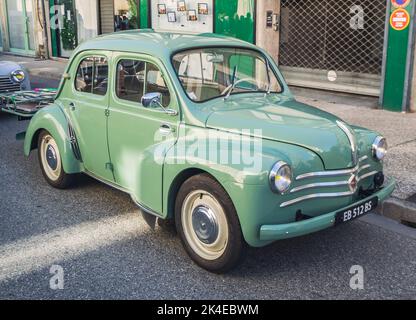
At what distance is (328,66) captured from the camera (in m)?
11.0

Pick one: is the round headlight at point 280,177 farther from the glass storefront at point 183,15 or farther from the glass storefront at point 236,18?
the glass storefront at point 183,15

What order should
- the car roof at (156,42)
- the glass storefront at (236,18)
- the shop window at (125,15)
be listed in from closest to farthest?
the car roof at (156,42) < the glass storefront at (236,18) < the shop window at (125,15)

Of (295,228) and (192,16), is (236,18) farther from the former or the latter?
(295,228)

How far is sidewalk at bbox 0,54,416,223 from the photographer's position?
5.03 meters

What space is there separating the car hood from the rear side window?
4.26 feet

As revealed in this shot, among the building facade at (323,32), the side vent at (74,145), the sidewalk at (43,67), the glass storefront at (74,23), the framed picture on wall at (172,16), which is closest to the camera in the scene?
the side vent at (74,145)

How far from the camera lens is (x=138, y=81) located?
4699 mm

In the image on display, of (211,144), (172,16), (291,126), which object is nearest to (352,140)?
(291,126)

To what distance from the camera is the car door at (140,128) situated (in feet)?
14.0

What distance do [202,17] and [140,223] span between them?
9100 millimetres

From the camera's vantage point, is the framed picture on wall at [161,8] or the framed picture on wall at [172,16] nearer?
the framed picture on wall at [172,16]

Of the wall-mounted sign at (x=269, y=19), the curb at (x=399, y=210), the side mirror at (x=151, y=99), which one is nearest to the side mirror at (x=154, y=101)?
the side mirror at (x=151, y=99)
